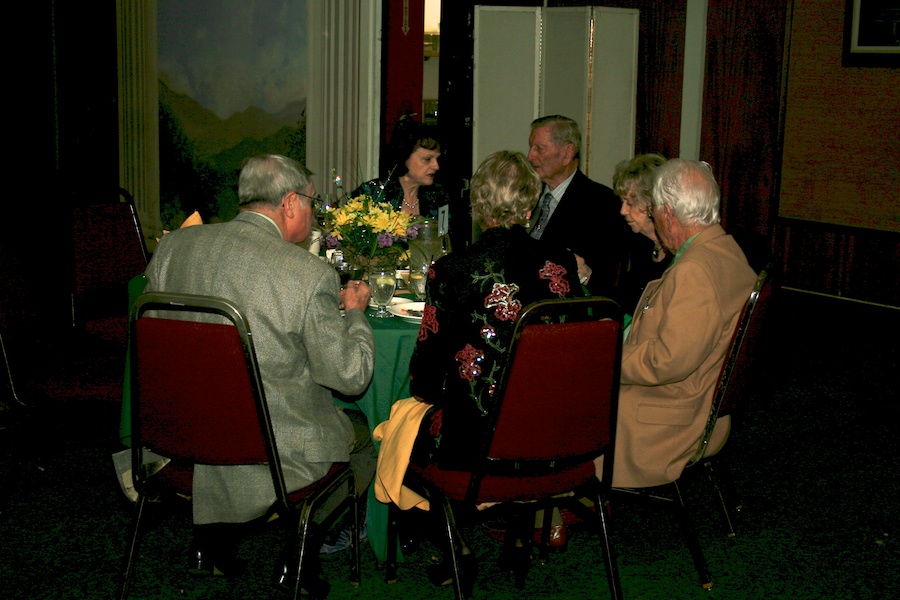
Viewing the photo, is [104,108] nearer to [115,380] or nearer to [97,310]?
[97,310]

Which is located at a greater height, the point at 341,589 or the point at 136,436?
the point at 136,436

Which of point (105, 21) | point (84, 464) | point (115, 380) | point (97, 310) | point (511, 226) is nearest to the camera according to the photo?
point (511, 226)

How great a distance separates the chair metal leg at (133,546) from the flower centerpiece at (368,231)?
1.07 metres

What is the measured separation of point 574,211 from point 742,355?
173 centimetres

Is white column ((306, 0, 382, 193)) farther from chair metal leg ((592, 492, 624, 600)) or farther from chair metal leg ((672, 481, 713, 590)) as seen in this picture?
chair metal leg ((592, 492, 624, 600))

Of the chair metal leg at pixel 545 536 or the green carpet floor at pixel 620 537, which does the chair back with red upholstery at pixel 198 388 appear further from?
the chair metal leg at pixel 545 536

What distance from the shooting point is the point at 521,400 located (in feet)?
6.72

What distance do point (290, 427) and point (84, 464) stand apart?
68.6 inches

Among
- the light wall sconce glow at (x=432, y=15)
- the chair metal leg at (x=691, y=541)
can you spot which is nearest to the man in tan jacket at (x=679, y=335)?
the chair metal leg at (x=691, y=541)

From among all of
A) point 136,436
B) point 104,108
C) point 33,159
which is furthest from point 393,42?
point 136,436

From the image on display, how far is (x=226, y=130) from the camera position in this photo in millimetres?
8492

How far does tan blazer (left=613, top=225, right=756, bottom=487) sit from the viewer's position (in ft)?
7.94

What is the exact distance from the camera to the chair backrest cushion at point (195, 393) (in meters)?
1.95

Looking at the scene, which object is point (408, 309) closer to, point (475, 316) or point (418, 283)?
point (418, 283)
